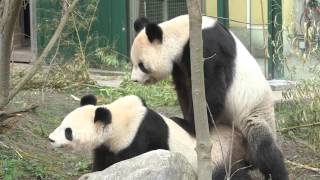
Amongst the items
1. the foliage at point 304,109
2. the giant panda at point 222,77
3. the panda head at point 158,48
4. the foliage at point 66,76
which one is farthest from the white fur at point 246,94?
the foliage at point 66,76

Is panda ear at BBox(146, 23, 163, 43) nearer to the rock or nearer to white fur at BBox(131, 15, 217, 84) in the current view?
white fur at BBox(131, 15, 217, 84)

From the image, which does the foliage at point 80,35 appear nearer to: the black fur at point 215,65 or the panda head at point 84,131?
the black fur at point 215,65

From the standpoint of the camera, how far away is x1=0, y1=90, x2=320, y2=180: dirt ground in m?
5.30

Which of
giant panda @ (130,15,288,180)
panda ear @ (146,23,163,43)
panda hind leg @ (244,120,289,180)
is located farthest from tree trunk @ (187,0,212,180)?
panda ear @ (146,23,163,43)

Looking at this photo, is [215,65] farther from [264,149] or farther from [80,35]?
[80,35]

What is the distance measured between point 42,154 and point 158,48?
5.04 feet

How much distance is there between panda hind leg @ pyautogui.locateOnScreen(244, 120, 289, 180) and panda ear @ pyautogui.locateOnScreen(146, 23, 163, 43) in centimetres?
97

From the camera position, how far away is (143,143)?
464 cm

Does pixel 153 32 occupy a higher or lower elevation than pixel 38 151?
higher

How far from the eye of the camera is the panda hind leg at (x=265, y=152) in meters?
5.03

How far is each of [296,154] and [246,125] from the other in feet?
5.09

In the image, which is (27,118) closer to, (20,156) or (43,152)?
(43,152)

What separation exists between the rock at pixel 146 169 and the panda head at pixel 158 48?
91cm

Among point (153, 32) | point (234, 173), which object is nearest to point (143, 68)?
point (153, 32)
